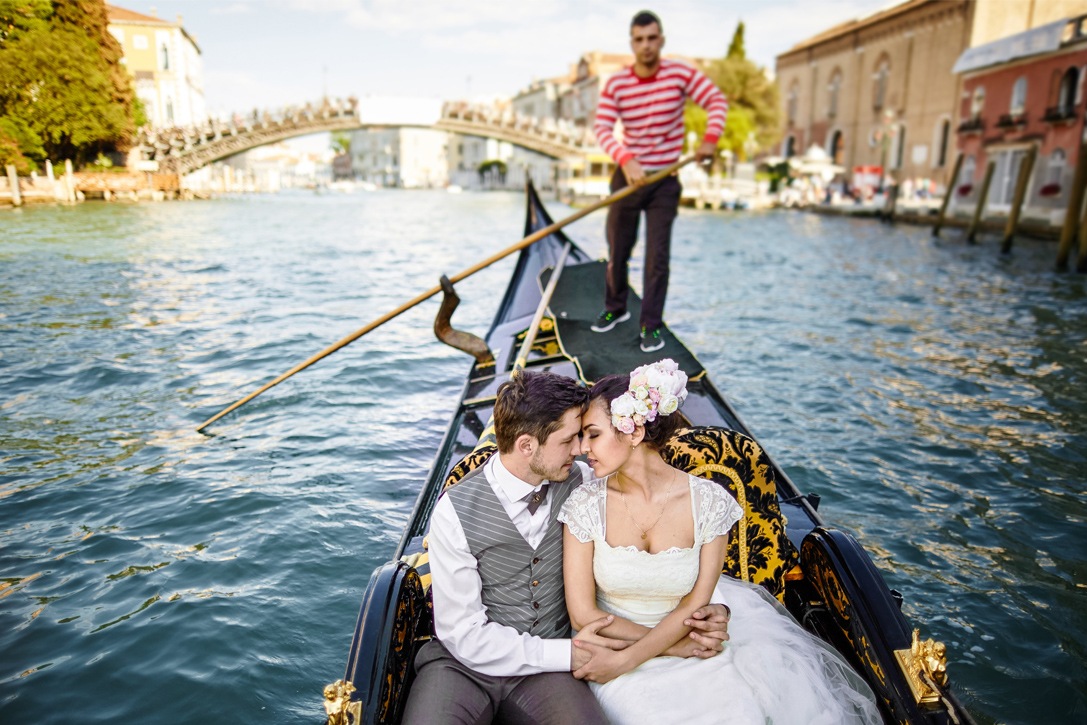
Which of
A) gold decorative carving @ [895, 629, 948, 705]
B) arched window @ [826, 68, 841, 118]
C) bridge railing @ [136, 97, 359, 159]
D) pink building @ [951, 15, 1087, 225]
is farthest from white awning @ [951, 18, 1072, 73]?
bridge railing @ [136, 97, 359, 159]

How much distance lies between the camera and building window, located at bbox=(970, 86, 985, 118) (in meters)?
14.4

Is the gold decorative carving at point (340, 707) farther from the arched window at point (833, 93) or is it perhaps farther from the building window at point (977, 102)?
the arched window at point (833, 93)

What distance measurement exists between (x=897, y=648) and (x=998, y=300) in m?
6.83

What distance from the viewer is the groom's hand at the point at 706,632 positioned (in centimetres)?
121

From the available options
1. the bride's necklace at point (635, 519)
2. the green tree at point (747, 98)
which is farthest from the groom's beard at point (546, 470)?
the green tree at point (747, 98)

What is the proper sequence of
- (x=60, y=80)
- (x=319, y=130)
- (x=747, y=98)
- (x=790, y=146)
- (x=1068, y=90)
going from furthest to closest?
(x=790, y=146), (x=319, y=130), (x=747, y=98), (x=1068, y=90), (x=60, y=80)

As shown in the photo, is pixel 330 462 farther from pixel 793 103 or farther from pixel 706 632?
pixel 793 103

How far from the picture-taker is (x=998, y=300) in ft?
23.1

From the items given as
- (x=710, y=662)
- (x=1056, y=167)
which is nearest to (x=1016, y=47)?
(x=1056, y=167)

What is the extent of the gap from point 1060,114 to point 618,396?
1331cm

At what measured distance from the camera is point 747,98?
76.7ft

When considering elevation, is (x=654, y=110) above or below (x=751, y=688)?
above

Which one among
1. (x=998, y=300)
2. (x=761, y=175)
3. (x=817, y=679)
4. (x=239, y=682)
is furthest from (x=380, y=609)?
(x=761, y=175)

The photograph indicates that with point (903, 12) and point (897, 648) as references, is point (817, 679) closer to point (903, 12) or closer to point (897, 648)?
point (897, 648)
